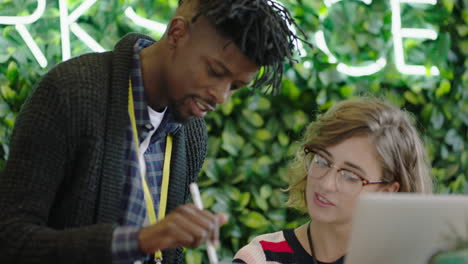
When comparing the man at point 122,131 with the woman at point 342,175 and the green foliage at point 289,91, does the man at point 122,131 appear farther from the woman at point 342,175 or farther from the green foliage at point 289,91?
the green foliage at point 289,91

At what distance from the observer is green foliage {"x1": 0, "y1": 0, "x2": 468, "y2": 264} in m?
2.18

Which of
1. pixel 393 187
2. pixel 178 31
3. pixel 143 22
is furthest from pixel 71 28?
pixel 393 187

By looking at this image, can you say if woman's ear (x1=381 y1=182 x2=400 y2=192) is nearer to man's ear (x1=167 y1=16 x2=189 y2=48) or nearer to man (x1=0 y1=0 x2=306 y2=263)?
man (x1=0 y1=0 x2=306 y2=263)

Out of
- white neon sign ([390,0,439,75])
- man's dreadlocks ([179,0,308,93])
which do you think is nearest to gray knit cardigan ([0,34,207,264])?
man's dreadlocks ([179,0,308,93])

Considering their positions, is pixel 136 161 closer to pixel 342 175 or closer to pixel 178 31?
pixel 178 31

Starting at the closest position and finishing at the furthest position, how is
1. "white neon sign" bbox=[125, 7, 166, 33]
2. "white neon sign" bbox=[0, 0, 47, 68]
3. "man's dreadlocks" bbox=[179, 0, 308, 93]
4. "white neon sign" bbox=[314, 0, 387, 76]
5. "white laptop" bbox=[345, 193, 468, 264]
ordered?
"white laptop" bbox=[345, 193, 468, 264] < "man's dreadlocks" bbox=[179, 0, 308, 93] < "white neon sign" bbox=[0, 0, 47, 68] < "white neon sign" bbox=[125, 7, 166, 33] < "white neon sign" bbox=[314, 0, 387, 76]

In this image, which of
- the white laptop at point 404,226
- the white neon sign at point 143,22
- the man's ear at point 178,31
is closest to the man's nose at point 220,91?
the man's ear at point 178,31

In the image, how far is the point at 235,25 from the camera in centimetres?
122

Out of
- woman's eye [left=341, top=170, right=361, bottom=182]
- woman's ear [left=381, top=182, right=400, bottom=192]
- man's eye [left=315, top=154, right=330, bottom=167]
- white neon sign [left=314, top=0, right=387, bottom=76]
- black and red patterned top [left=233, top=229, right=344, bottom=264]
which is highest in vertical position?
white neon sign [left=314, top=0, right=387, bottom=76]

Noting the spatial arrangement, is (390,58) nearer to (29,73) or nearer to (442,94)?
(442,94)

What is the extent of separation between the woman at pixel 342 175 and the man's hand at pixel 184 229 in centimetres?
58

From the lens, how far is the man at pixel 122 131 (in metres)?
1.07

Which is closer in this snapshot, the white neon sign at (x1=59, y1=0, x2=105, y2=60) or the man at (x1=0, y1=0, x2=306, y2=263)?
the man at (x1=0, y1=0, x2=306, y2=263)

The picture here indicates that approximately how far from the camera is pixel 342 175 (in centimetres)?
159
